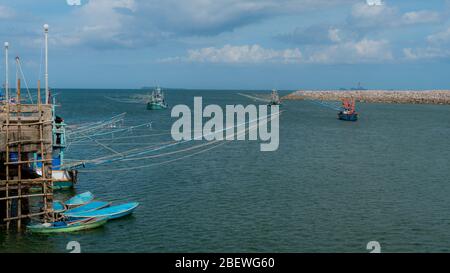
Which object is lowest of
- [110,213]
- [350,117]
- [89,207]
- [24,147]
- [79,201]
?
[110,213]

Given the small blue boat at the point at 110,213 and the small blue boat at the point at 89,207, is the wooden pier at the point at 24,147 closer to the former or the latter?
the small blue boat at the point at 110,213

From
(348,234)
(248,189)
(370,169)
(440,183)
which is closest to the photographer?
(348,234)

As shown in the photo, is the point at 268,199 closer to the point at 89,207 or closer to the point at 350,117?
the point at 89,207

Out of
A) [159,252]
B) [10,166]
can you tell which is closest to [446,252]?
[159,252]

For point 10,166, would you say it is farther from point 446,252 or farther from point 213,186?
point 446,252

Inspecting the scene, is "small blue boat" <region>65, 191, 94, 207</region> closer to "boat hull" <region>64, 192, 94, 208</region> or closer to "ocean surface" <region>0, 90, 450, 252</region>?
"boat hull" <region>64, 192, 94, 208</region>

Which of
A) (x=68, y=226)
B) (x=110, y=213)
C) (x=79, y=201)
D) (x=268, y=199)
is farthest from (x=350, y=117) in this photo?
(x=68, y=226)
